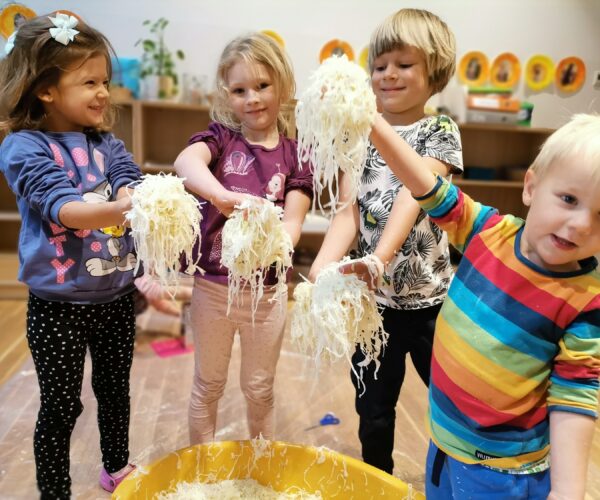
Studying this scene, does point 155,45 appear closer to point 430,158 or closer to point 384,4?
point 384,4

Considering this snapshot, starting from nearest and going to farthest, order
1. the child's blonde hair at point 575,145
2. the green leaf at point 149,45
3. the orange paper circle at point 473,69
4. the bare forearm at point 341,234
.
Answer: the child's blonde hair at point 575,145, the bare forearm at point 341,234, the green leaf at point 149,45, the orange paper circle at point 473,69

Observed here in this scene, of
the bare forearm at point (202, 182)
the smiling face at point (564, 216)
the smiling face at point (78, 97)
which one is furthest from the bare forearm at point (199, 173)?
the smiling face at point (564, 216)

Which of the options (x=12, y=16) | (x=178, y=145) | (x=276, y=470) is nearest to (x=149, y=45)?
(x=178, y=145)

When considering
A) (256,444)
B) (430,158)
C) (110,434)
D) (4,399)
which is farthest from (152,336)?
(430,158)

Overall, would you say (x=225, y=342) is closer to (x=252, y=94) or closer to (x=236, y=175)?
(x=236, y=175)

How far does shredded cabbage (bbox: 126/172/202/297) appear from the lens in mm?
979

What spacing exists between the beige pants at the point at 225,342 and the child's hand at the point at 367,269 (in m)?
0.28

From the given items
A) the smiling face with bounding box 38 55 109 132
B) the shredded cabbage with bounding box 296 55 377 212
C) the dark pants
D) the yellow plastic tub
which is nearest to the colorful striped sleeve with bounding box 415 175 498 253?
the shredded cabbage with bounding box 296 55 377 212

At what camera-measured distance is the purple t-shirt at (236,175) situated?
4.03 feet

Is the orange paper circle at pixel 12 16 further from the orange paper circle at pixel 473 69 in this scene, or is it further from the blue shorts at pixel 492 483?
the orange paper circle at pixel 473 69

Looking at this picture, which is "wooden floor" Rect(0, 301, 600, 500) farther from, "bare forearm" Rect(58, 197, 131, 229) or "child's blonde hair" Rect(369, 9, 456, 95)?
"child's blonde hair" Rect(369, 9, 456, 95)

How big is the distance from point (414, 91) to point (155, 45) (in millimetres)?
2201

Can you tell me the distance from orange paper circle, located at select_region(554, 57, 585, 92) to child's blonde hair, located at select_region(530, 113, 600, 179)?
430mm

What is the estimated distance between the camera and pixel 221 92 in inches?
49.8
